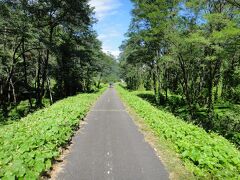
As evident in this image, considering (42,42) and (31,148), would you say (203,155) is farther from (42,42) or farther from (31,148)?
(42,42)

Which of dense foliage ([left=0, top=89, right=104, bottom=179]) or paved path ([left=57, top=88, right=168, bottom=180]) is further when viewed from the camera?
paved path ([left=57, top=88, right=168, bottom=180])

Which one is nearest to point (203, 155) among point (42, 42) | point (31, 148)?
point (31, 148)

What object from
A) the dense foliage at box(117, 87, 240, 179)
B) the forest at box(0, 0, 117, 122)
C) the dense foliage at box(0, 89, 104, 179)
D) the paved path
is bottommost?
the paved path

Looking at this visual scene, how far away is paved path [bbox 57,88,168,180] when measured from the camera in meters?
7.80

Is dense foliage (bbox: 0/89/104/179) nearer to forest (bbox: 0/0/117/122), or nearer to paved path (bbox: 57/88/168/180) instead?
paved path (bbox: 57/88/168/180)

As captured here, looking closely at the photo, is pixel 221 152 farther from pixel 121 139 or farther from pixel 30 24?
pixel 30 24

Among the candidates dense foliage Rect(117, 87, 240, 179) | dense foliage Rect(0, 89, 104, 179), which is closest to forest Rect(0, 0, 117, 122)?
dense foliage Rect(0, 89, 104, 179)

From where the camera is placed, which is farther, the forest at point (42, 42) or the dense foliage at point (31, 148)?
the forest at point (42, 42)

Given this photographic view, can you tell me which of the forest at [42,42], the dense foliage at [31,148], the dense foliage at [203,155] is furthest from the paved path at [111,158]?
the forest at [42,42]

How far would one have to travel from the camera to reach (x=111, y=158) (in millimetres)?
9344

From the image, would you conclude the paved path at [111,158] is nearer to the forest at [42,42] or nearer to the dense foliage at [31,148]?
the dense foliage at [31,148]

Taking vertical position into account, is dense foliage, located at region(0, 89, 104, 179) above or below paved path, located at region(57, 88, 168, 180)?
above

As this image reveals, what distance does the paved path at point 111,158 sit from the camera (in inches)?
307

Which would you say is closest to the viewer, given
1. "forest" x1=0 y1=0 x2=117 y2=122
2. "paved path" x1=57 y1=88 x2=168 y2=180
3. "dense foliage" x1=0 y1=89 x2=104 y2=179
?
"dense foliage" x1=0 y1=89 x2=104 y2=179
